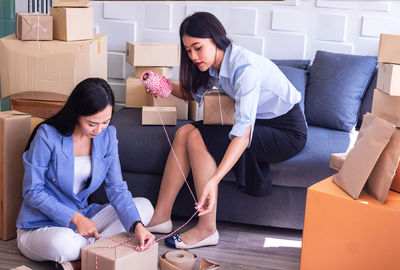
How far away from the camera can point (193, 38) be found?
2396 millimetres

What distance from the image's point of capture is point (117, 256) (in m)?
2.03

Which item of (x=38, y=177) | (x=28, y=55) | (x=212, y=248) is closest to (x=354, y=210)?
(x=212, y=248)

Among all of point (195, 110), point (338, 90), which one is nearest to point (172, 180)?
point (195, 110)

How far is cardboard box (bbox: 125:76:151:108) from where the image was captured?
3.45 metres

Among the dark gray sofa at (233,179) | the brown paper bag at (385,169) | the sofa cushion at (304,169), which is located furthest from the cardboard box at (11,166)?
the brown paper bag at (385,169)

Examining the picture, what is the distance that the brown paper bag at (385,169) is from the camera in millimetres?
2092

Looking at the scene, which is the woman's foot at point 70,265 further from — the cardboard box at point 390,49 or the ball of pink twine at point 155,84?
the cardboard box at point 390,49

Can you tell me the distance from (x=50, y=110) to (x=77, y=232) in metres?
0.87

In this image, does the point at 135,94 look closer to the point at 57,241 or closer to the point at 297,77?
the point at 297,77

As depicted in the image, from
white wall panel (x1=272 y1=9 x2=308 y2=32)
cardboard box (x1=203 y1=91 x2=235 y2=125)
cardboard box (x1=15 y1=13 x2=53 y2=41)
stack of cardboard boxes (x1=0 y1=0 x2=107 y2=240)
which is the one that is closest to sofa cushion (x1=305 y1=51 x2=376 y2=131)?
white wall panel (x1=272 y1=9 x2=308 y2=32)

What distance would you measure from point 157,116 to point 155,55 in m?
0.51

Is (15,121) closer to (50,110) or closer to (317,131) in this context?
(50,110)

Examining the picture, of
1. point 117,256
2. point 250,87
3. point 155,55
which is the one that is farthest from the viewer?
point 155,55

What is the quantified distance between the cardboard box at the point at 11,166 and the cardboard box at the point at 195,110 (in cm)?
101
